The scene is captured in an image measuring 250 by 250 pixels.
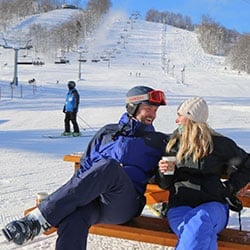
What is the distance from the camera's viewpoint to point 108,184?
8.80ft

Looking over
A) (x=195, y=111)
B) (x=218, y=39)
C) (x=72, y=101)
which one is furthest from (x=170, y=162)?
(x=218, y=39)

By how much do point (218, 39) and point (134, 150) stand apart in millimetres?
102382

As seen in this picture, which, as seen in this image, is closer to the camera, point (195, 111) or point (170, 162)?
point (170, 162)

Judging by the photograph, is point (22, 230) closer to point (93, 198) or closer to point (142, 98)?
point (93, 198)

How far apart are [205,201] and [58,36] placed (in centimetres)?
7961

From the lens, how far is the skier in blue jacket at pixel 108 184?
2.55m

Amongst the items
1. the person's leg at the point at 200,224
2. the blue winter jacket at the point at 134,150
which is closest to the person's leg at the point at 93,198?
the blue winter jacket at the point at 134,150

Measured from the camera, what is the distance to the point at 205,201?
2.78m

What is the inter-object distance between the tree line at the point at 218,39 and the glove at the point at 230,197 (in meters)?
62.1

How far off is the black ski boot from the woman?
0.76 metres

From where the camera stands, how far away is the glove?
9.32 feet

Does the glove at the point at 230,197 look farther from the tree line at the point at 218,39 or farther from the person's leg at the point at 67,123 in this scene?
the tree line at the point at 218,39

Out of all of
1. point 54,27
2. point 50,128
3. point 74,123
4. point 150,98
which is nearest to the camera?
point 150,98

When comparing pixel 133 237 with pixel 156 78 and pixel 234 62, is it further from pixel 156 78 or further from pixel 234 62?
pixel 234 62
